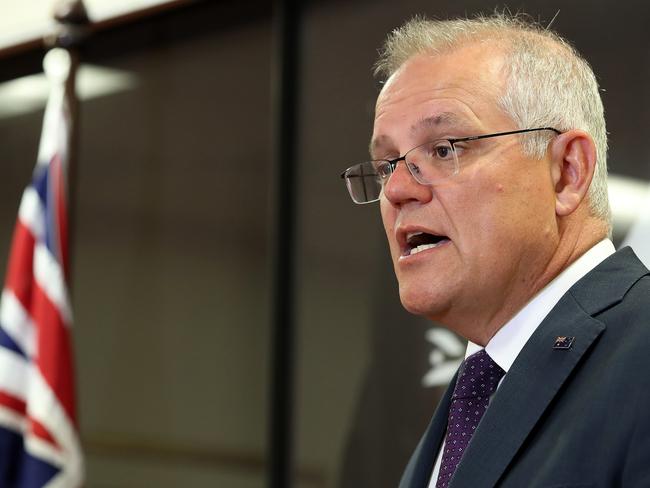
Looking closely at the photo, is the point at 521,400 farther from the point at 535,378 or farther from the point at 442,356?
the point at 442,356

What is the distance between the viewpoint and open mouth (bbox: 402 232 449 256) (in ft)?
4.93

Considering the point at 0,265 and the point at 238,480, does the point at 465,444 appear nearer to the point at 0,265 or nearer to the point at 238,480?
the point at 238,480

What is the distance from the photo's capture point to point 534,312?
1444mm

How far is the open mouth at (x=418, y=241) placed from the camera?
150cm

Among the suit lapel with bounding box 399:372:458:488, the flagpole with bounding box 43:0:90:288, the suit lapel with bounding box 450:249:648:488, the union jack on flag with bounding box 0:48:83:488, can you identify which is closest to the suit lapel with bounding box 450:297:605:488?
the suit lapel with bounding box 450:249:648:488

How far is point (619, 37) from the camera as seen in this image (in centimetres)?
206

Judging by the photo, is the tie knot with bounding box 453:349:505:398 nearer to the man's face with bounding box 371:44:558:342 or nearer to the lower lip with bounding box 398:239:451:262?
the man's face with bounding box 371:44:558:342

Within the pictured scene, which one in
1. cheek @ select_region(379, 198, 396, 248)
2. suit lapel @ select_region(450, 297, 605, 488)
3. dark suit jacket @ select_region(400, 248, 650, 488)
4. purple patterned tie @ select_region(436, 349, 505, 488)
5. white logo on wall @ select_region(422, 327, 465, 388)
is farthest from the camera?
white logo on wall @ select_region(422, 327, 465, 388)

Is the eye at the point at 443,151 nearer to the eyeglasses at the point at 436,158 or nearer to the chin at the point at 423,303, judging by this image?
the eyeglasses at the point at 436,158

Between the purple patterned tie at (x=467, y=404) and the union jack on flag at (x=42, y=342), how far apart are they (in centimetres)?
154

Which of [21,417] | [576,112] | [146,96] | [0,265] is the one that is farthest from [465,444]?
[0,265]

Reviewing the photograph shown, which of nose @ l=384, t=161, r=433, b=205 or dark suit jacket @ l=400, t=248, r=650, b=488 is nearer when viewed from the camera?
dark suit jacket @ l=400, t=248, r=650, b=488

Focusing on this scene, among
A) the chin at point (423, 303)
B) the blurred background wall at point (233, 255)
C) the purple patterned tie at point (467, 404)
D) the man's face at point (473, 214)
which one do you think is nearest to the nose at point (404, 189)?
the man's face at point (473, 214)

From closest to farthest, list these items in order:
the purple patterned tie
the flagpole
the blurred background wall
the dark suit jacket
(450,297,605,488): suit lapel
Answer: the dark suit jacket
(450,297,605,488): suit lapel
the purple patterned tie
the blurred background wall
the flagpole
